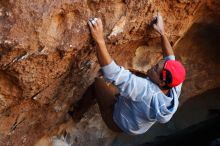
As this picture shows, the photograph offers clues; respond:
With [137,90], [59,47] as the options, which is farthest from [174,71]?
[59,47]

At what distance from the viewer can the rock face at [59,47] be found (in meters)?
2.05

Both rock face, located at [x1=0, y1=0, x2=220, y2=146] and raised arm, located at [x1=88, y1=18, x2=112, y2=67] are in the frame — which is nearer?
rock face, located at [x1=0, y1=0, x2=220, y2=146]

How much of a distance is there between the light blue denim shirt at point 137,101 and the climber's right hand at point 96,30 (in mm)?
152

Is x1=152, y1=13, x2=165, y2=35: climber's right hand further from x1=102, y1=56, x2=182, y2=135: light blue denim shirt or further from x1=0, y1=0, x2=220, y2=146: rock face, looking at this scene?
x1=102, y1=56, x2=182, y2=135: light blue denim shirt

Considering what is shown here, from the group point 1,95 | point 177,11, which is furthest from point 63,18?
point 177,11

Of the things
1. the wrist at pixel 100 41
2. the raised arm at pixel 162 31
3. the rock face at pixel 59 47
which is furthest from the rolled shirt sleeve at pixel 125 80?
the raised arm at pixel 162 31

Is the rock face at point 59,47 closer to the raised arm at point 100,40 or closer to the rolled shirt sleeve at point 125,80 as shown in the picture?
the raised arm at point 100,40

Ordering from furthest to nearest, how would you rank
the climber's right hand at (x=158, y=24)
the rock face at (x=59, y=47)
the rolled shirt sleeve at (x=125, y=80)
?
the climber's right hand at (x=158, y=24), the rolled shirt sleeve at (x=125, y=80), the rock face at (x=59, y=47)

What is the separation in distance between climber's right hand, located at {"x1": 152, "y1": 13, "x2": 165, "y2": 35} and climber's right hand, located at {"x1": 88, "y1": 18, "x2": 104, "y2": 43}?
1.54 ft

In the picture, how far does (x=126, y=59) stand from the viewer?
290cm

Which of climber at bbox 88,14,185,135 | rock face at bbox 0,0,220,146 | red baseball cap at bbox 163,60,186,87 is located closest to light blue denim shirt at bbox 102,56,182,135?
climber at bbox 88,14,185,135

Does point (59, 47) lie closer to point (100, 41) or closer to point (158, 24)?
point (100, 41)

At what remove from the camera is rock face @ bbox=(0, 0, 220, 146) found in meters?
2.05

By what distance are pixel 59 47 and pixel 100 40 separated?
219 mm
